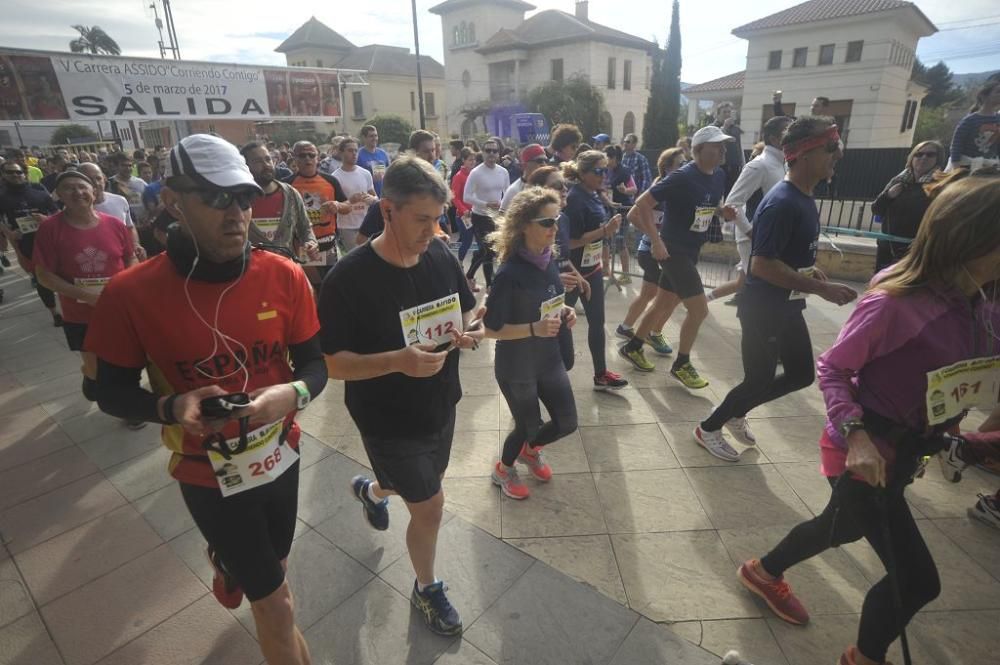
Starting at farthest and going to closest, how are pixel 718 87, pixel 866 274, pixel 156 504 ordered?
1. pixel 718 87
2. pixel 866 274
3. pixel 156 504

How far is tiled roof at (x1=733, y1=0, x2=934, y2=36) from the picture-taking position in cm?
2891

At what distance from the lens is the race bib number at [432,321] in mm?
2157

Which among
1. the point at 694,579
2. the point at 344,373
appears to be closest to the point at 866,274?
the point at 694,579

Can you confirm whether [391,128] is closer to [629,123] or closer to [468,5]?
[468,5]

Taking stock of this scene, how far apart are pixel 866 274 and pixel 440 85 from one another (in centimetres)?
6521

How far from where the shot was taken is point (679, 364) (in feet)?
16.4

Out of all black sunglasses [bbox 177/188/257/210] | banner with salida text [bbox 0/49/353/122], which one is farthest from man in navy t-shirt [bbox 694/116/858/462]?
banner with salida text [bbox 0/49/353/122]

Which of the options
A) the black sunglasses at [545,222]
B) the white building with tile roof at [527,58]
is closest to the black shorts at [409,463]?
the black sunglasses at [545,222]

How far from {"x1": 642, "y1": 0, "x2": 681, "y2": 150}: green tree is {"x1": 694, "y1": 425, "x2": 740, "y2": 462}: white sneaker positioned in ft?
121

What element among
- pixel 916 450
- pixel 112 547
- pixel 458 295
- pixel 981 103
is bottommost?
pixel 112 547

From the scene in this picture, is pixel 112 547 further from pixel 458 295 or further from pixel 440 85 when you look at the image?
pixel 440 85

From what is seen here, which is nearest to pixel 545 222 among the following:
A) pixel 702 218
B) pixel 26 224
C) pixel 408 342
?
pixel 408 342

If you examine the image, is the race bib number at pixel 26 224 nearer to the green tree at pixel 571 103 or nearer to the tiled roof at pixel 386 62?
the green tree at pixel 571 103

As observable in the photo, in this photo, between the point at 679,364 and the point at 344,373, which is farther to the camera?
the point at 679,364
